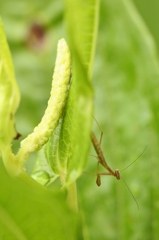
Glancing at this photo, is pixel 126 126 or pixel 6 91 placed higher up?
pixel 6 91

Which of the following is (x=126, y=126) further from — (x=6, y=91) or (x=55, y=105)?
(x=6, y=91)

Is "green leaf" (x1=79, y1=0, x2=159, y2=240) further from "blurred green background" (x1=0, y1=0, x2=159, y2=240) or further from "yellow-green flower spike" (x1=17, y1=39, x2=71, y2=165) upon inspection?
"yellow-green flower spike" (x1=17, y1=39, x2=71, y2=165)

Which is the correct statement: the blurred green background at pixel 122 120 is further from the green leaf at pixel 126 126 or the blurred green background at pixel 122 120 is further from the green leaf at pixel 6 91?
the green leaf at pixel 6 91

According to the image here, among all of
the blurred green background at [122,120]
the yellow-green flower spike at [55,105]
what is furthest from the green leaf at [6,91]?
the blurred green background at [122,120]

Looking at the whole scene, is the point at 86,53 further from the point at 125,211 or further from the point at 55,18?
the point at 55,18

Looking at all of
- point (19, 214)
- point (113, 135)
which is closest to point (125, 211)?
point (113, 135)

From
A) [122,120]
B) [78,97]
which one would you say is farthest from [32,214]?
Answer: [122,120]
